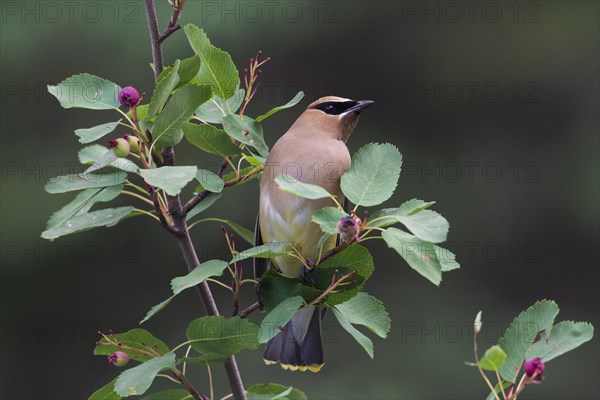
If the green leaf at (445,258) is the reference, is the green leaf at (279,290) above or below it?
below

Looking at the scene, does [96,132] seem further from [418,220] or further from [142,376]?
[418,220]

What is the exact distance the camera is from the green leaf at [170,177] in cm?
192

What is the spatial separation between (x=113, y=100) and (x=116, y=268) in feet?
15.7

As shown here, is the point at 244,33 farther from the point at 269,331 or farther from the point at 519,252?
the point at 269,331

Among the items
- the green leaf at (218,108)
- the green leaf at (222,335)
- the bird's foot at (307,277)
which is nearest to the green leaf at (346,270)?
the bird's foot at (307,277)

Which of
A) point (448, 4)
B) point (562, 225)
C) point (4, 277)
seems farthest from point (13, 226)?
point (562, 225)

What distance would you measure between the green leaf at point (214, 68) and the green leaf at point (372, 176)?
0.35 metres

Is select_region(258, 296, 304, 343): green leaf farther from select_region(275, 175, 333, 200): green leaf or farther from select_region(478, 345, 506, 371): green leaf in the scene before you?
select_region(478, 345, 506, 371): green leaf

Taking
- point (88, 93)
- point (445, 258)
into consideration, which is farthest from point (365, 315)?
point (88, 93)

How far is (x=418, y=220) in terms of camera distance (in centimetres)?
193

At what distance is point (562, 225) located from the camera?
7.41m

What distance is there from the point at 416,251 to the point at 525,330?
13.6 inches

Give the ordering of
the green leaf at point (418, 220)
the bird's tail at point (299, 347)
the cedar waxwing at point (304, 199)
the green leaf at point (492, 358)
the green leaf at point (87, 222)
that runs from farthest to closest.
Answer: the bird's tail at point (299, 347), the cedar waxwing at point (304, 199), the green leaf at point (87, 222), the green leaf at point (418, 220), the green leaf at point (492, 358)

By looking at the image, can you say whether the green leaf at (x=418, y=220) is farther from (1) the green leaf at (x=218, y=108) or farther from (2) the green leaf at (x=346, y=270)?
(1) the green leaf at (x=218, y=108)
